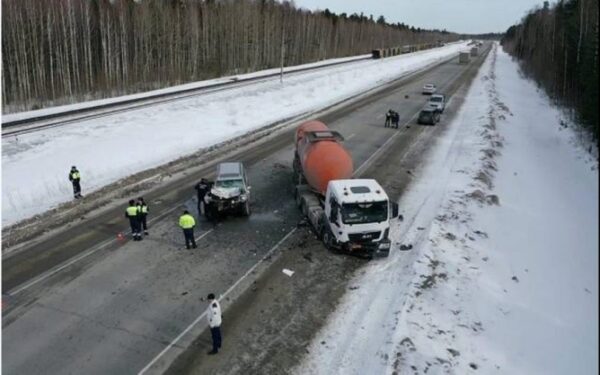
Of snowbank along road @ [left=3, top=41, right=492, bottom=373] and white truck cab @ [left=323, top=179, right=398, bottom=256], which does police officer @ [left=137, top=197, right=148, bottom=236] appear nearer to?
snowbank along road @ [left=3, top=41, right=492, bottom=373]

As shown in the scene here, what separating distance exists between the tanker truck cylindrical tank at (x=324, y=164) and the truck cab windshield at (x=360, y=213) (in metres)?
3.30

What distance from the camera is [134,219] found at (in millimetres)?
18359

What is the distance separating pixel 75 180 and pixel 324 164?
11.9 metres

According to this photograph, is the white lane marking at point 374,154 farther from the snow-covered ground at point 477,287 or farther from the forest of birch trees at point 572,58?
the forest of birch trees at point 572,58

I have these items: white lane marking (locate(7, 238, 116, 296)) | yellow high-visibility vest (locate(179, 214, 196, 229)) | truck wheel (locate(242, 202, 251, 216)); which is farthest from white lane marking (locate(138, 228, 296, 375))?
white lane marking (locate(7, 238, 116, 296))

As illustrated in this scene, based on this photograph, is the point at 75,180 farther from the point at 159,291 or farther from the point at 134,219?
the point at 159,291

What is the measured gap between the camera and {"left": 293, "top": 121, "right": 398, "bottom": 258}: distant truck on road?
16984 millimetres

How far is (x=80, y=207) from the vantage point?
22016 millimetres

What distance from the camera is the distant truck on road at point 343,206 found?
17.0m

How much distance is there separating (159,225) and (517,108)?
45818mm

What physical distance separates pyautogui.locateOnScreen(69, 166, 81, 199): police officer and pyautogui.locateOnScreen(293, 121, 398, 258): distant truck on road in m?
10.8

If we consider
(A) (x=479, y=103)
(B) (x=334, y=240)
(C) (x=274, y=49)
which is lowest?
(B) (x=334, y=240)

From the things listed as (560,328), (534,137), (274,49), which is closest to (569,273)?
(560,328)

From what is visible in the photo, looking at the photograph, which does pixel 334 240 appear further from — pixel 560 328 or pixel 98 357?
pixel 98 357
